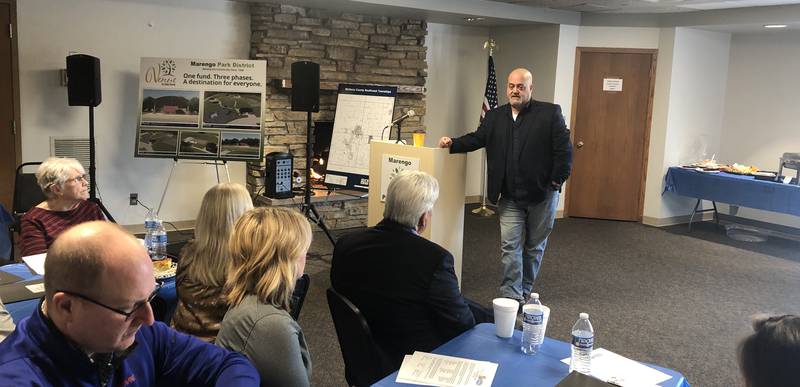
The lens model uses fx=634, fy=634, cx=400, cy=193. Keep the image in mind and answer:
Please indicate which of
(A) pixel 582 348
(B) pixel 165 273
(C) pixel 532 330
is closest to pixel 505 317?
(C) pixel 532 330

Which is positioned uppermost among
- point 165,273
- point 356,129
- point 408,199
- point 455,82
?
point 455,82

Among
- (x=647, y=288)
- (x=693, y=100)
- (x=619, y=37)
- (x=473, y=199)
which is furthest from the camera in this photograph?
(x=473, y=199)

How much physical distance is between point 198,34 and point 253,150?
130 cm

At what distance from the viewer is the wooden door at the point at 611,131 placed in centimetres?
719

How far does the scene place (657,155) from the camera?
7.14 meters

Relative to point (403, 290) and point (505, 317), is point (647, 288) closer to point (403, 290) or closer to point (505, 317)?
point (505, 317)

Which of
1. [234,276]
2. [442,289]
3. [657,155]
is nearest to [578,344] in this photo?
[442,289]

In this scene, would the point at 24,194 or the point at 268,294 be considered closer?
the point at 268,294

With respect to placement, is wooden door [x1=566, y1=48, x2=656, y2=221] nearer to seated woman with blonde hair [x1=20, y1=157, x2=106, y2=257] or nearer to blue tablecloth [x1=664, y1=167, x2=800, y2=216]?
blue tablecloth [x1=664, y1=167, x2=800, y2=216]

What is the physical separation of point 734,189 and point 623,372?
17.2 feet

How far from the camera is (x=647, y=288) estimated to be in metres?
4.88

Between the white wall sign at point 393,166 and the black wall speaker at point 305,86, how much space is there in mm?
1358

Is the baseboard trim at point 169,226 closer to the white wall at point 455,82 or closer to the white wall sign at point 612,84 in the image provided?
the white wall at point 455,82

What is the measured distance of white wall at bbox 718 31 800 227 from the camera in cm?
691
